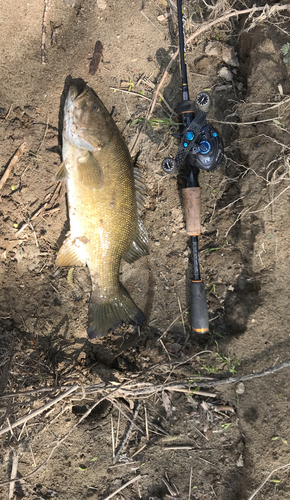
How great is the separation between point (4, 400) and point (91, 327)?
1.13 metres

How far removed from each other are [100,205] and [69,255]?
2.14 ft

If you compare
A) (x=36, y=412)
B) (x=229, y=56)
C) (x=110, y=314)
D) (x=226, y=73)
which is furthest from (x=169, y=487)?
(x=229, y=56)

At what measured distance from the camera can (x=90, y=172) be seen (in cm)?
303

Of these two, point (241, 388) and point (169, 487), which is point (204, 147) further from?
point (169, 487)

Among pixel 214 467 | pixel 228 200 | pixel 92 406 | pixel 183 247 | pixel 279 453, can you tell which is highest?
pixel 228 200

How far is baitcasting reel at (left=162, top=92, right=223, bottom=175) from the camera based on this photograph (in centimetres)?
283

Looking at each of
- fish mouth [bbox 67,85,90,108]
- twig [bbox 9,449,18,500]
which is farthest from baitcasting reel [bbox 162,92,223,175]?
twig [bbox 9,449,18,500]

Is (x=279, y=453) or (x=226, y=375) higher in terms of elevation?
(x=226, y=375)

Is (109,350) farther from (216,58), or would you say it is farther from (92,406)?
(216,58)

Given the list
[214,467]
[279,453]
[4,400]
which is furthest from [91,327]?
[279,453]

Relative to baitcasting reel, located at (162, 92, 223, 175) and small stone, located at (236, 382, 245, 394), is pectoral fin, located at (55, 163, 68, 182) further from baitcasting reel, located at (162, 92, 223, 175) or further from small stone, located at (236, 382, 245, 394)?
small stone, located at (236, 382, 245, 394)

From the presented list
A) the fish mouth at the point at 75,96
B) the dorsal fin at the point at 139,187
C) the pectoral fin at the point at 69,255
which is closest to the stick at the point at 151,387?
the pectoral fin at the point at 69,255

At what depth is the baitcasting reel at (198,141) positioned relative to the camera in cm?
283

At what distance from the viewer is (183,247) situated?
3371 millimetres
